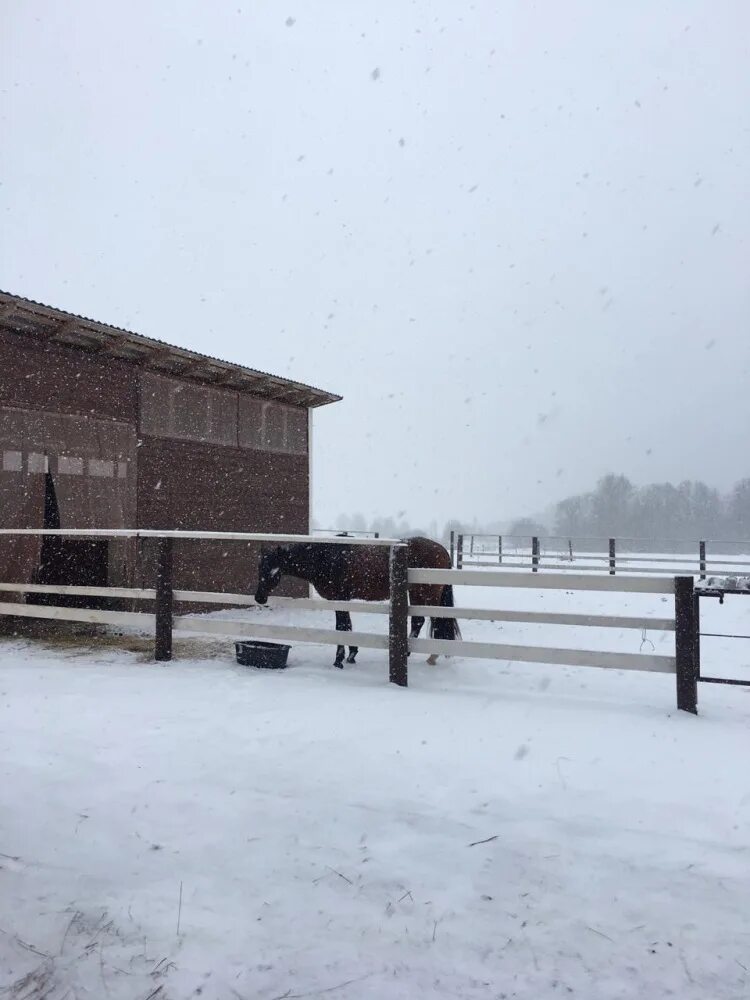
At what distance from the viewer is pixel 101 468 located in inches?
393

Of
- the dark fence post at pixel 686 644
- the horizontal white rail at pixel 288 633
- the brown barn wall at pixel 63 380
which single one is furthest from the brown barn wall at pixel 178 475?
the dark fence post at pixel 686 644

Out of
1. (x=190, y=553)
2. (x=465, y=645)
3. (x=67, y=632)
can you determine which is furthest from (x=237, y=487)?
(x=465, y=645)

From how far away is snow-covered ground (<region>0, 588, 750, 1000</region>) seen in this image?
1.89m

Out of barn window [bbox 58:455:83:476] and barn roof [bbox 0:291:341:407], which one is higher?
barn roof [bbox 0:291:341:407]

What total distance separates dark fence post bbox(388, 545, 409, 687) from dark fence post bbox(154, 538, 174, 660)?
234 cm

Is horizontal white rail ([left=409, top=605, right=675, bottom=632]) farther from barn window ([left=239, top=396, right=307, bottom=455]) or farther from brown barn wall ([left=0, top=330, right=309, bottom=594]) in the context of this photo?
barn window ([left=239, top=396, right=307, bottom=455])

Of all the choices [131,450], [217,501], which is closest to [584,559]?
[217,501]

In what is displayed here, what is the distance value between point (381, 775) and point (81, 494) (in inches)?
319

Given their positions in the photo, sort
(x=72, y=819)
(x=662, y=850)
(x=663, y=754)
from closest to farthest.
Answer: (x=662, y=850) → (x=72, y=819) → (x=663, y=754)

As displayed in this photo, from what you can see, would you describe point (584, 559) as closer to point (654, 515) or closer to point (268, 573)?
→ point (268, 573)

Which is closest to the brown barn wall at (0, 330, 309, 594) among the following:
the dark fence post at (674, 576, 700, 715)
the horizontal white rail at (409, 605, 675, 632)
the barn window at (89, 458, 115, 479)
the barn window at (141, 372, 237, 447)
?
the barn window at (141, 372, 237, 447)

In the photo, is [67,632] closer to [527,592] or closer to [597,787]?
[597,787]

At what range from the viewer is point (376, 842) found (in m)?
2.63

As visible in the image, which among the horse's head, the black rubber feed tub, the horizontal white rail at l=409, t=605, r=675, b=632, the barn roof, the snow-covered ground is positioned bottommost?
the snow-covered ground
